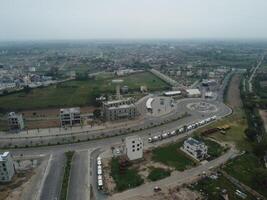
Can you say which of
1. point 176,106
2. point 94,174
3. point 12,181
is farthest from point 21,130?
point 176,106

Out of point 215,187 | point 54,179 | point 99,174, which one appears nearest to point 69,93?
point 54,179

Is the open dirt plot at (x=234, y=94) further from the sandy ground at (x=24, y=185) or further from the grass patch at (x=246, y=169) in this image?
the sandy ground at (x=24, y=185)

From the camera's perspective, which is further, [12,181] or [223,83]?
[223,83]

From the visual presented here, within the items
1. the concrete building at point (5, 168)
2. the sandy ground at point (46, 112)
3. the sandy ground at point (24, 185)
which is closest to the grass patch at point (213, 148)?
the sandy ground at point (24, 185)

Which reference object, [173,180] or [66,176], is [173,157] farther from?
[66,176]

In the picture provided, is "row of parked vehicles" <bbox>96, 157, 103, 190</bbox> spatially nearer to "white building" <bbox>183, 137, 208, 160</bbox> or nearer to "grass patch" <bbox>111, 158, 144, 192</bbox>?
"grass patch" <bbox>111, 158, 144, 192</bbox>

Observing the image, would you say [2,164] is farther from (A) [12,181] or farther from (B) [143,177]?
(B) [143,177]
